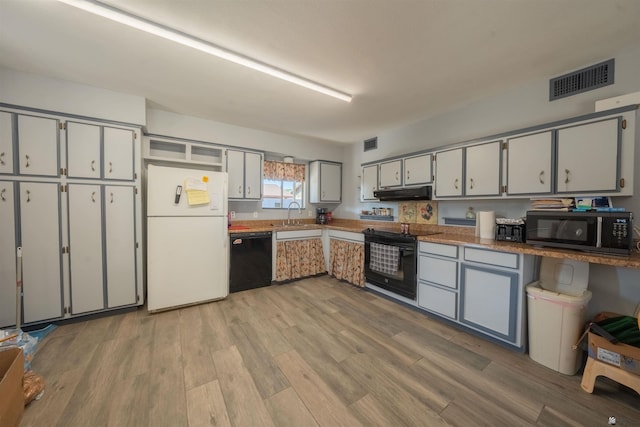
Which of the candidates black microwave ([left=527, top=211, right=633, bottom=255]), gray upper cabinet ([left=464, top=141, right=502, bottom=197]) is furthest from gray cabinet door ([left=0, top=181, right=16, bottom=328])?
black microwave ([left=527, top=211, right=633, bottom=255])

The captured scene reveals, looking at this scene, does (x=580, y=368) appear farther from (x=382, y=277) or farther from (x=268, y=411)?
(x=268, y=411)

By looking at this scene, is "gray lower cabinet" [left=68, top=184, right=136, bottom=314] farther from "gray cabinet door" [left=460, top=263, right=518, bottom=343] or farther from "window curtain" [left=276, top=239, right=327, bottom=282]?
"gray cabinet door" [left=460, top=263, right=518, bottom=343]

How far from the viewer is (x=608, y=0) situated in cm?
140

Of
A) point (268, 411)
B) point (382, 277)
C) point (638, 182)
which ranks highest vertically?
point (638, 182)

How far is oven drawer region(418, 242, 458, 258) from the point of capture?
2.41 meters

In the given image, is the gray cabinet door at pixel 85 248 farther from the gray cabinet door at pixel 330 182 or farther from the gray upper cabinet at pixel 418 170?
the gray upper cabinet at pixel 418 170

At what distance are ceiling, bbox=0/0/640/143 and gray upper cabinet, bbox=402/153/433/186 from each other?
0.76m

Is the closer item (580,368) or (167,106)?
(580,368)

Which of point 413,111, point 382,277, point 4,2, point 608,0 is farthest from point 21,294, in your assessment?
point 608,0

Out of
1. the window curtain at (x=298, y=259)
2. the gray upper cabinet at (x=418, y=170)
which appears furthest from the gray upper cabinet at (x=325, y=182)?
the gray upper cabinet at (x=418, y=170)

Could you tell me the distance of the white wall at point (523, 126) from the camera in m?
1.87

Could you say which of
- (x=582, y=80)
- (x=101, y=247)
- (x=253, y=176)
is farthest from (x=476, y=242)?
(x=101, y=247)

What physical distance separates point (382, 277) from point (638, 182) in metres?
2.48

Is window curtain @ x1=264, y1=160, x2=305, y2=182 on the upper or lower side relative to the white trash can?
upper
